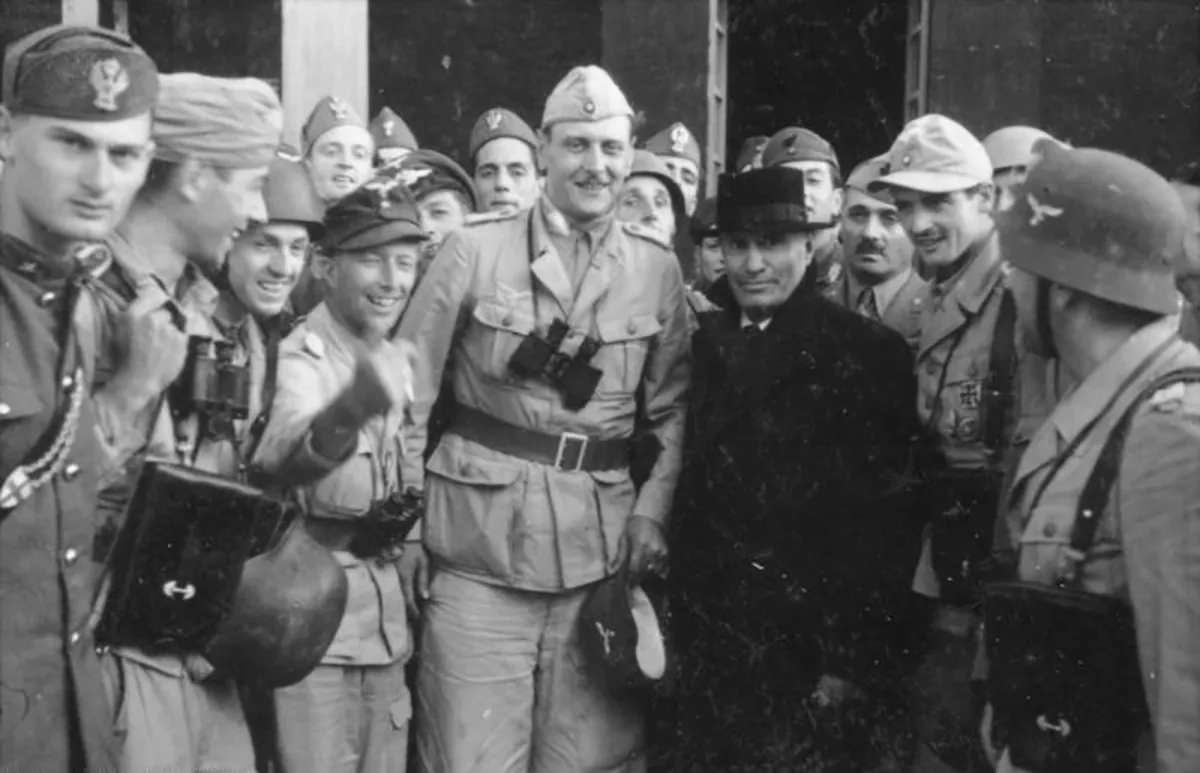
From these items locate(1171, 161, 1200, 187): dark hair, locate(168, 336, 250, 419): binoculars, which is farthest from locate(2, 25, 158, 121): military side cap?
locate(1171, 161, 1200, 187): dark hair

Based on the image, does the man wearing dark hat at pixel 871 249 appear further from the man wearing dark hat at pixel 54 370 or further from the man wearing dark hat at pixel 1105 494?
the man wearing dark hat at pixel 54 370

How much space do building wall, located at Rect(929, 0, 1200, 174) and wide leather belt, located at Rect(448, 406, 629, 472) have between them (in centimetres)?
611

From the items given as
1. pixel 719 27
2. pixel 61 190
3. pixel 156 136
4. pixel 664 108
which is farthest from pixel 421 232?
pixel 719 27

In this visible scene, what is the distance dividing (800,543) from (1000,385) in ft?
2.55

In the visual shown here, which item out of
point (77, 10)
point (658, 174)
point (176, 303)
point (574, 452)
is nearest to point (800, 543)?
point (574, 452)

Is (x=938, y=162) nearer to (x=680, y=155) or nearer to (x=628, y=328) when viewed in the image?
(x=628, y=328)

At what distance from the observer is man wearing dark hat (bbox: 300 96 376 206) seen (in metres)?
7.39

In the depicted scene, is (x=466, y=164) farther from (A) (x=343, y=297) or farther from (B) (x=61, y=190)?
(B) (x=61, y=190)

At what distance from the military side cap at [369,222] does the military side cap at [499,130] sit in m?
2.88

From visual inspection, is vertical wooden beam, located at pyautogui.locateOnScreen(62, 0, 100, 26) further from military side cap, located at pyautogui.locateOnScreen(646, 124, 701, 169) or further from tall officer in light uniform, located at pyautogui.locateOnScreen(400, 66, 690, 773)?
tall officer in light uniform, located at pyautogui.locateOnScreen(400, 66, 690, 773)

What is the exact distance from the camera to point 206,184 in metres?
3.87

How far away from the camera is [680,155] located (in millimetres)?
8477

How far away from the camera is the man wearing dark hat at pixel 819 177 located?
22.7ft

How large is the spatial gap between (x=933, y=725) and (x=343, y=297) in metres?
2.22
